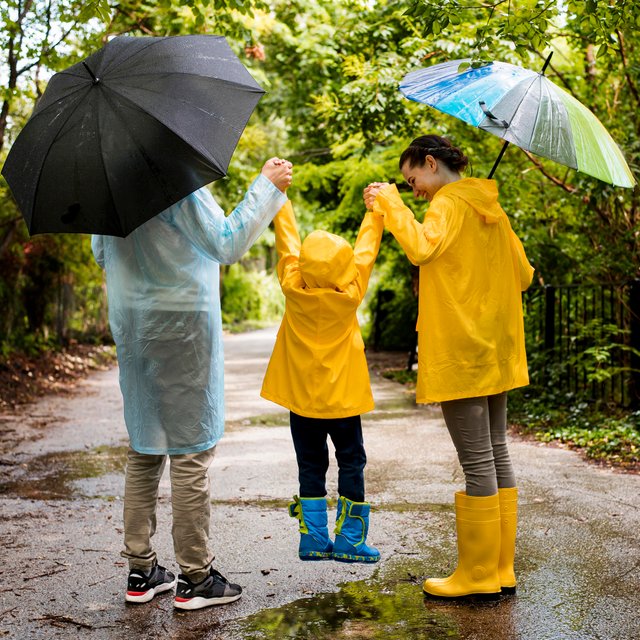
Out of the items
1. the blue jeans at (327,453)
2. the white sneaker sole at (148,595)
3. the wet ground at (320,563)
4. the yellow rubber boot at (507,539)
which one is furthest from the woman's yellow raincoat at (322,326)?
the white sneaker sole at (148,595)

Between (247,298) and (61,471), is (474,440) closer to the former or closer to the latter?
(61,471)

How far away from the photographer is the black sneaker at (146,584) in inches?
141

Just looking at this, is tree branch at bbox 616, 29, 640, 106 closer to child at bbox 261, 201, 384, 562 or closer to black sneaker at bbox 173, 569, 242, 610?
child at bbox 261, 201, 384, 562

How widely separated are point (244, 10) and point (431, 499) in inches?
158

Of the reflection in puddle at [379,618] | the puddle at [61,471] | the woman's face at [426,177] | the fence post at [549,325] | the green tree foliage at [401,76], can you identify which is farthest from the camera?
the fence post at [549,325]

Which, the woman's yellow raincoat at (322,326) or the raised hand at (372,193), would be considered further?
the raised hand at (372,193)

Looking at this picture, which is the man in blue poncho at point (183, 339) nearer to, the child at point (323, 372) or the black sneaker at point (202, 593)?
the black sneaker at point (202, 593)

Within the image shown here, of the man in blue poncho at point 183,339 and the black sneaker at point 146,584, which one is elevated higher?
the man in blue poncho at point 183,339

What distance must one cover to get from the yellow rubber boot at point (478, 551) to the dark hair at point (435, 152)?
1.46m

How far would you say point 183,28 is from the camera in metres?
10.4

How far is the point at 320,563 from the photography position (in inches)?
162

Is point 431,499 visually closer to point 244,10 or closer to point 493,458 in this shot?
point 493,458

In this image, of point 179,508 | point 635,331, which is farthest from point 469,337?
point 635,331

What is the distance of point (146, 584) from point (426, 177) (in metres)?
2.17
